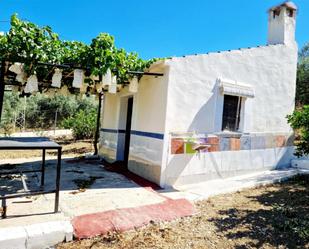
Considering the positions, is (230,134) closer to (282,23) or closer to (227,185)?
(227,185)

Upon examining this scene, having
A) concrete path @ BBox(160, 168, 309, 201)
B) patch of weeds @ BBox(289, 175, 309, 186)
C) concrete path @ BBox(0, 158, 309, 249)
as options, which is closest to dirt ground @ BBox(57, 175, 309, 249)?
concrete path @ BBox(0, 158, 309, 249)

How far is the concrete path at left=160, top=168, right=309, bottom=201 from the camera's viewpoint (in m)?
6.40

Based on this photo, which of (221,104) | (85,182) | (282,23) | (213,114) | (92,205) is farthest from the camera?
(282,23)

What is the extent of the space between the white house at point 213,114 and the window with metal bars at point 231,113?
29 millimetres

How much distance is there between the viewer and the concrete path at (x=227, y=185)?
21.0 feet

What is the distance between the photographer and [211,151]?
772cm

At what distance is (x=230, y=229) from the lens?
461 centimetres

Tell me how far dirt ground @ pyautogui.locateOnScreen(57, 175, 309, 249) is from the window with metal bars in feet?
8.02

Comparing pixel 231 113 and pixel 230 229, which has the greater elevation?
pixel 231 113

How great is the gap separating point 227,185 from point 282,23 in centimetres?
587

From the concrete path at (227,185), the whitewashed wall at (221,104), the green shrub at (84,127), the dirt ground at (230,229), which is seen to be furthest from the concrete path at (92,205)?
the green shrub at (84,127)

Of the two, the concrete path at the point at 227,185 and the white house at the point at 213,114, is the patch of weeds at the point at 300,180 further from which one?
the white house at the point at 213,114

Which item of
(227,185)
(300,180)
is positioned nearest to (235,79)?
(227,185)

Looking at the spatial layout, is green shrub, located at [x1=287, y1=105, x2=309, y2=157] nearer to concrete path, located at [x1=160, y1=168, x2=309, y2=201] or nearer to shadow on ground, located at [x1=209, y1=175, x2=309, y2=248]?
shadow on ground, located at [x1=209, y1=175, x2=309, y2=248]
